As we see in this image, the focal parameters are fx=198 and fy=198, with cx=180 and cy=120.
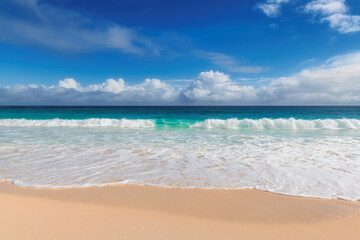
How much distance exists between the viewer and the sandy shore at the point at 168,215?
8.28 ft

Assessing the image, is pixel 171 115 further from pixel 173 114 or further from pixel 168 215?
pixel 168 215

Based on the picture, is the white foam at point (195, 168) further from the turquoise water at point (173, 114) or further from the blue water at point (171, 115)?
the turquoise water at point (173, 114)

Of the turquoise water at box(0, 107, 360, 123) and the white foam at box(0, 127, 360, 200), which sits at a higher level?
the turquoise water at box(0, 107, 360, 123)

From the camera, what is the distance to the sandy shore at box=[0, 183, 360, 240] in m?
2.52

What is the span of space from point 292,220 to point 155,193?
7.52 feet

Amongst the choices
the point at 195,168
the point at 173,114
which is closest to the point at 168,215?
the point at 195,168

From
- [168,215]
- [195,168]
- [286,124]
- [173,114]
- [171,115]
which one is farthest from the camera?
[173,114]

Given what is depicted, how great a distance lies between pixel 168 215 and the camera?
9.80ft

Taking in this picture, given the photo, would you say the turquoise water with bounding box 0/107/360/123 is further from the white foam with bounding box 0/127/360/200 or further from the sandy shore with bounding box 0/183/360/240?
the sandy shore with bounding box 0/183/360/240

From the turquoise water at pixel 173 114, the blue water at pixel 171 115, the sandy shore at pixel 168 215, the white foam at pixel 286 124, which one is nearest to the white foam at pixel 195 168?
the sandy shore at pixel 168 215

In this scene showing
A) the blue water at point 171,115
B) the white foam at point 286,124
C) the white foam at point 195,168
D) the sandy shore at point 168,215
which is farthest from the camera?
the blue water at point 171,115

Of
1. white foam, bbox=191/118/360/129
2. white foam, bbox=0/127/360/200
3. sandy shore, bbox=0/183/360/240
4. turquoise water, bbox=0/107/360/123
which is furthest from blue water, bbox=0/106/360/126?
sandy shore, bbox=0/183/360/240

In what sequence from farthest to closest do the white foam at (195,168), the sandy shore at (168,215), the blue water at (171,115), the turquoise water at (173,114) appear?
the turquoise water at (173,114) → the blue water at (171,115) → the white foam at (195,168) → the sandy shore at (168,215)

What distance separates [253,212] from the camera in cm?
315
